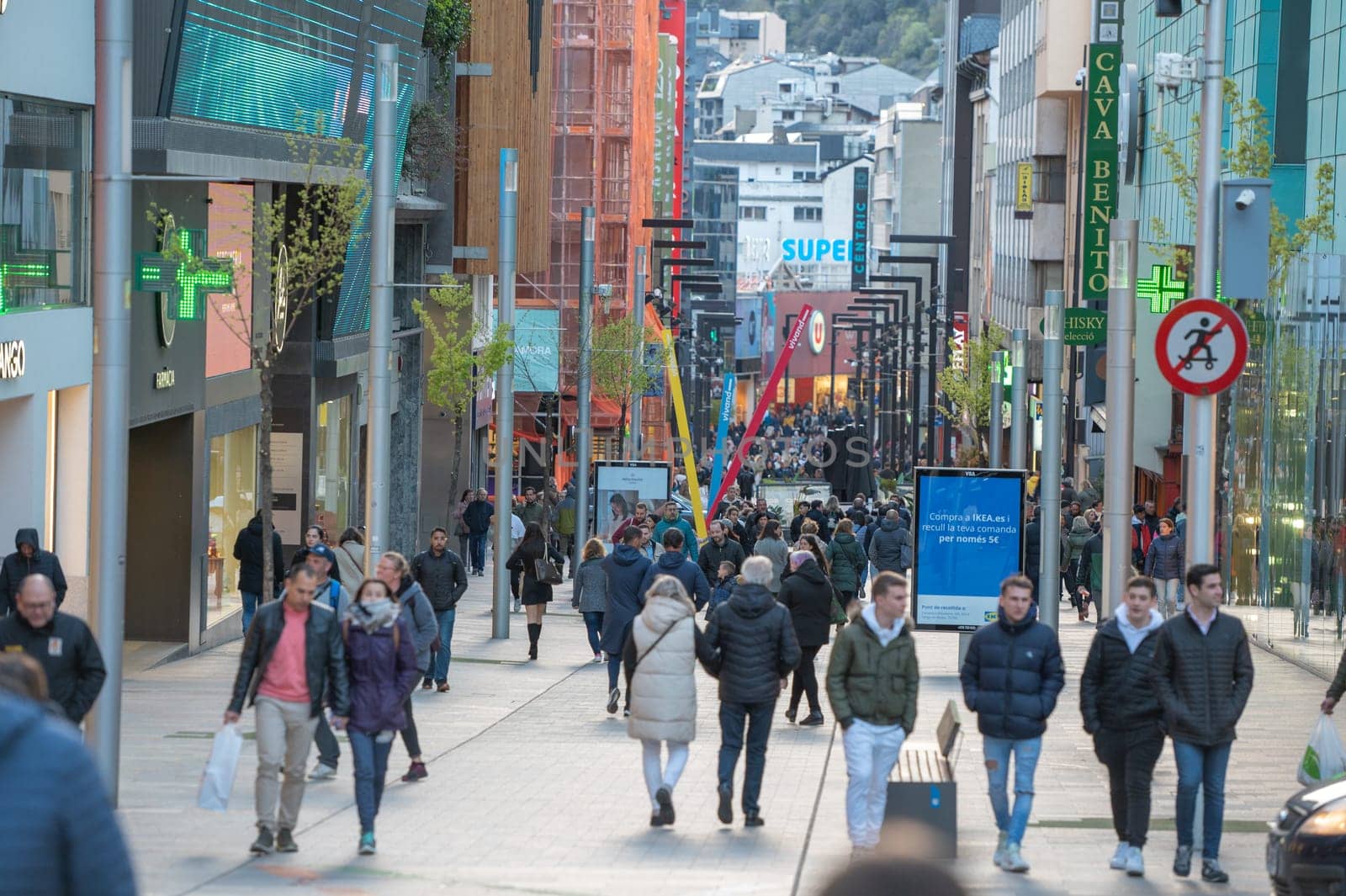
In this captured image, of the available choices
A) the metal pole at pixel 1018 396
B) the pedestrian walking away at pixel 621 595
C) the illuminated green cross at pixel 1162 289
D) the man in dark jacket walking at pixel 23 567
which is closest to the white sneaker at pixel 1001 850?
the pedestrian walking away at pixel 621 595

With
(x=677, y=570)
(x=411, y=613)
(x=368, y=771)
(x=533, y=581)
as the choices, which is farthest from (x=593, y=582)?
(x=368, y=771)

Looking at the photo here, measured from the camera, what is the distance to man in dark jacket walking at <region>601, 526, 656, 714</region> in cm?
1889

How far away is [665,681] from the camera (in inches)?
502

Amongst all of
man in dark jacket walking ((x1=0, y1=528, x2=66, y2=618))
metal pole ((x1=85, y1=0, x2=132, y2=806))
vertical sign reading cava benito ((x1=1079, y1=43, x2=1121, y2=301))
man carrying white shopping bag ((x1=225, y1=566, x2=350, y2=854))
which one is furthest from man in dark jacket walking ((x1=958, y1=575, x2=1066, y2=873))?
vertical sign reading cava benito ((x1=1079, y1=43, x2=1121, y2=301))

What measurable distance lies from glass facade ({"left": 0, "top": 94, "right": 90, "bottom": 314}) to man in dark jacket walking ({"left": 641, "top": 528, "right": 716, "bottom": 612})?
236 inches

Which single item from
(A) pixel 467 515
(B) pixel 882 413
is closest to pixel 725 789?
(A) pixel 467 515

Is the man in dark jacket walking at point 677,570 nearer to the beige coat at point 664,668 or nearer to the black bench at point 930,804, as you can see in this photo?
the beige coat at point 664,668

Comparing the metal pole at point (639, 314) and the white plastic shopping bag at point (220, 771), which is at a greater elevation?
the metal pole at point (639, 314)

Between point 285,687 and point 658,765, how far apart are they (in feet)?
8.04

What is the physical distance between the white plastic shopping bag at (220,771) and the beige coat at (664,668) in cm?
256

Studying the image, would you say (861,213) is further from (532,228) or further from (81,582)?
(81,582)

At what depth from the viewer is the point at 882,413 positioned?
353 ft

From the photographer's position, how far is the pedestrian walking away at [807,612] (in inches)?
728

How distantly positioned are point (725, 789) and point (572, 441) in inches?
2340
